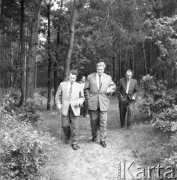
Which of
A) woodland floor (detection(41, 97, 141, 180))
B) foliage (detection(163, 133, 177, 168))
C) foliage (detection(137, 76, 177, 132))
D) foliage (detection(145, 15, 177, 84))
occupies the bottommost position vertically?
woodland floor (detection(41, 97, 141, 180))

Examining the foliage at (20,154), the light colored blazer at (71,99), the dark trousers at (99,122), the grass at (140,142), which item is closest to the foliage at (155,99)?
the grass at (140,142)

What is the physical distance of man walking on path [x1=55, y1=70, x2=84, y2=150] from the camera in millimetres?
6711

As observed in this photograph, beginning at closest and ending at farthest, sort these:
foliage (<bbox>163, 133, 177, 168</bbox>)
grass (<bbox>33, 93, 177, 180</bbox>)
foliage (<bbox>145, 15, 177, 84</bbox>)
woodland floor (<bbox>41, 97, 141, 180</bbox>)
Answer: foliage (<bbox>163, 133, 177, 168</bbox>) → woodland floor (<bbox>41, 97, 141, 180</bbox>) → grass (<bbox>33, 93, 177, 180</bbox>) → foliage (<bbox>145, 15, 177, 84</bbox>)

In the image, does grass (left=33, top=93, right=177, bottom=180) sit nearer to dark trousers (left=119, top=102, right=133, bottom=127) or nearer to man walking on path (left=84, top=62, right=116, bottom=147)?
dark trousers (left=119, top=102, right=133, bottom=127)

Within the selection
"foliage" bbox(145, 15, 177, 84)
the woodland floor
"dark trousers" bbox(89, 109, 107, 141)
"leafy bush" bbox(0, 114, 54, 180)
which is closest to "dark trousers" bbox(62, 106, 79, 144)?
the woodland floor

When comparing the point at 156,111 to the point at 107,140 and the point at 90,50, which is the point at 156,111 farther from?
the point at 90,50

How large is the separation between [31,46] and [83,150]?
616 cm

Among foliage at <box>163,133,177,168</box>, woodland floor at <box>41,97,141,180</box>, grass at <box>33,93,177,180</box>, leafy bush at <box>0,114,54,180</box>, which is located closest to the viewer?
leafy bush at <box>0,114,54,180</box>

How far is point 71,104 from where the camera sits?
6703 millimetres

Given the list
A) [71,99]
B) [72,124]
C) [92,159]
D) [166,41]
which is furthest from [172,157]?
[166,41]

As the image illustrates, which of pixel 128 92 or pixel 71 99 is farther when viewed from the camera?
pixel 128 92

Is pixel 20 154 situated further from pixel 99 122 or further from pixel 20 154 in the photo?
pixel 99 122

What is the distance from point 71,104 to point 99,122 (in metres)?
0.94

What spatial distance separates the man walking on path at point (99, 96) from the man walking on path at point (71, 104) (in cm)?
27
